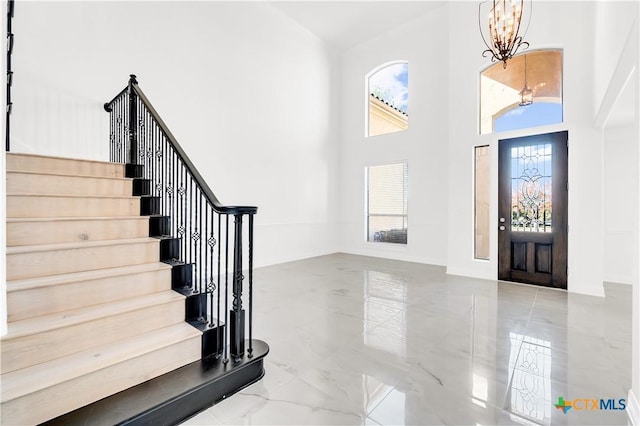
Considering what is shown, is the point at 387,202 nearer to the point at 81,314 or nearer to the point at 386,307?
the point at 386,307

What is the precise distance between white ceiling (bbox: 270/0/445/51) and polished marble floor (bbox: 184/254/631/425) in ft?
19.1

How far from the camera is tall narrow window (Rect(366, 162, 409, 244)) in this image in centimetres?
717

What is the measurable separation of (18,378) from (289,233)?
5354 millimetres

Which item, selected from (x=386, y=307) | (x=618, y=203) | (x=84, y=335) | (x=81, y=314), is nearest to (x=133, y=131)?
(x=81, y=314)

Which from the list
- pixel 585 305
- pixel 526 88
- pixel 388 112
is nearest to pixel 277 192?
pixel 388 112

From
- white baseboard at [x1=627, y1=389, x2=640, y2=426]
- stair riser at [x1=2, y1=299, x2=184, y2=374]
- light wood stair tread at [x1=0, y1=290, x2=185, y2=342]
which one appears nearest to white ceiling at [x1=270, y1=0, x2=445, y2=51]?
light wood stair tread at [x1=0, y1=290, x2=185, y2=342]

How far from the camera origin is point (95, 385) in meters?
1.68

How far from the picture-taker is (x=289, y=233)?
6.83 m

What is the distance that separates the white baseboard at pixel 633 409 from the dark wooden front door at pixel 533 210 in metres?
3.30

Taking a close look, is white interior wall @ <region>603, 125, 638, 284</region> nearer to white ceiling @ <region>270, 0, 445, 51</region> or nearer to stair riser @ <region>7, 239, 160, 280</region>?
white ceiling @ <region>270, 0, 445, 51</region>

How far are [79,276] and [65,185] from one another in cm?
130

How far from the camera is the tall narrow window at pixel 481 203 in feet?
17.7

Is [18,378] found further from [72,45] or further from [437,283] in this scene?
[437,283]

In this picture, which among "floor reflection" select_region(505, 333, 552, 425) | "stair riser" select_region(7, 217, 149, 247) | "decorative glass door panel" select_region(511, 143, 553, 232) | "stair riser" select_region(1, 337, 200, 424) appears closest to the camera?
"stair riser" select_region(1, 337, 200, 424)
